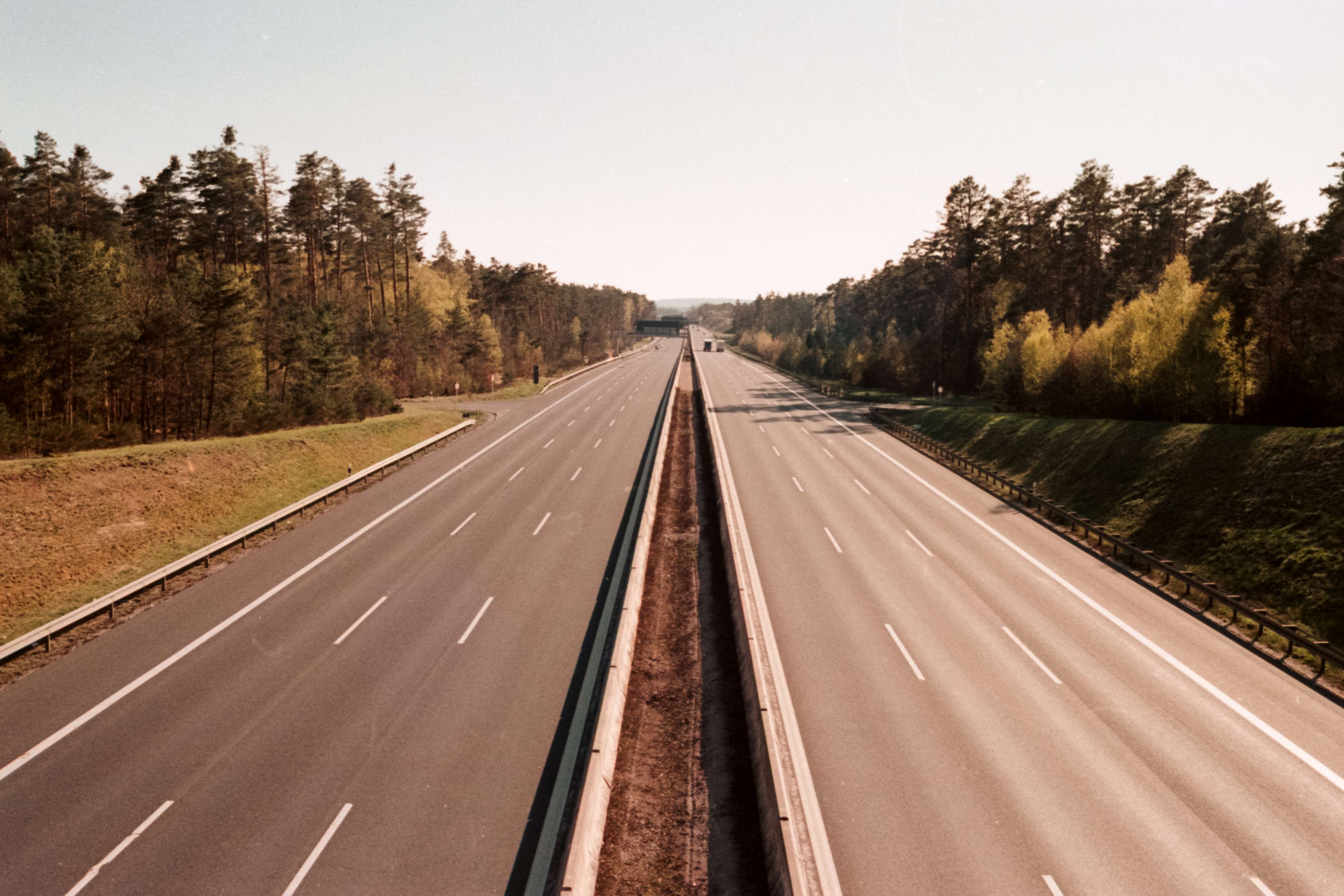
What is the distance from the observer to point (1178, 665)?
14.8 meters

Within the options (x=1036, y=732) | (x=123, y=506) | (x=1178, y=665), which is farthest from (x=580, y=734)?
(x=123, y=506)

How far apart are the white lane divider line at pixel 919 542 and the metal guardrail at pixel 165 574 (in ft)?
74.4

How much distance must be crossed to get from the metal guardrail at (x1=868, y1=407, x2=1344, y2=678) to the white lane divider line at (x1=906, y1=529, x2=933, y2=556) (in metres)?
5.80

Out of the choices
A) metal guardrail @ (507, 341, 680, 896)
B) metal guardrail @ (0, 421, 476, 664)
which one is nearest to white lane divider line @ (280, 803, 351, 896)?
metal guardrail @ (507, 341, 680, 896)

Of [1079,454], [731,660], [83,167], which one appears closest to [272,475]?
[731,660]

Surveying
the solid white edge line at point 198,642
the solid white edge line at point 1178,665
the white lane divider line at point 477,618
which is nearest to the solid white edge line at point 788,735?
the white lane divider line at point 477,618

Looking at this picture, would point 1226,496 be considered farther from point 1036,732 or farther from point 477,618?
point 477,618

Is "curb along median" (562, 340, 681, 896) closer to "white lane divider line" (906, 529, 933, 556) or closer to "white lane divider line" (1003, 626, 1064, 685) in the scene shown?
"white lane divider line" (1003, 626, 1064, 685)

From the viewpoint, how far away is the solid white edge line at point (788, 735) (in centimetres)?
880

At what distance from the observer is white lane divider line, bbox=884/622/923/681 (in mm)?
14297

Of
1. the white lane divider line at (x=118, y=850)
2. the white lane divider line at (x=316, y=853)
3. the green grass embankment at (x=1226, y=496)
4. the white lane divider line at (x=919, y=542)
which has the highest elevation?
the green grass embankment at (x=1226, y=496)

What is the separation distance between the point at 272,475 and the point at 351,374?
66.3ft

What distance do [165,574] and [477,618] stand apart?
9502 millimetres

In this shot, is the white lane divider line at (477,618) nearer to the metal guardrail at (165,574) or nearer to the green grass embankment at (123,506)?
the metal guardrail at (165,574)
